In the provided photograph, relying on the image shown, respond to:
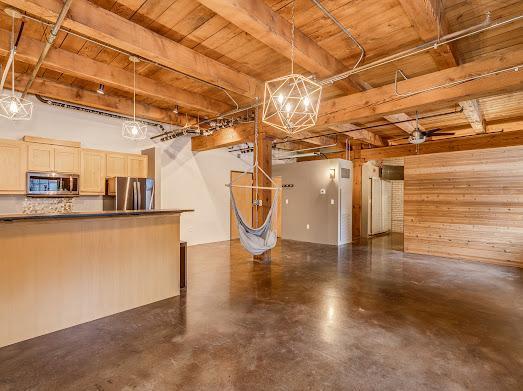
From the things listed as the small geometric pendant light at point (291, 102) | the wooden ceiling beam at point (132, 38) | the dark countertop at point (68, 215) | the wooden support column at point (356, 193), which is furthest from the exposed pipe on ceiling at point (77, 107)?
the wooden support column at point (356, 193)

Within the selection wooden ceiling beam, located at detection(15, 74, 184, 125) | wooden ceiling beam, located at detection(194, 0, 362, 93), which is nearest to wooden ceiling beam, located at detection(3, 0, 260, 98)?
wooden ceiling beam, located at detection(194, 0, 362, 93)

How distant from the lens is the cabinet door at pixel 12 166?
4246 mm

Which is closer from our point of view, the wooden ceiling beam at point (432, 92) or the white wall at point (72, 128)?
the wooden ceiling beam at point (432, 92)

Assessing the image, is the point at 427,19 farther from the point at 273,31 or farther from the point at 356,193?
the point at 356,193

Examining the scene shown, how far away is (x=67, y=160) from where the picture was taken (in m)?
4.87

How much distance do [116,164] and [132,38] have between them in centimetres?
324

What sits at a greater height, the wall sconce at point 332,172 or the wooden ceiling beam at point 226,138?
the wooden ceiling beam at point 226,138

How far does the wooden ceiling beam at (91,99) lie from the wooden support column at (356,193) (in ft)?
17.1

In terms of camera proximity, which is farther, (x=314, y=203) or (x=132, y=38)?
(x=314, y=203)

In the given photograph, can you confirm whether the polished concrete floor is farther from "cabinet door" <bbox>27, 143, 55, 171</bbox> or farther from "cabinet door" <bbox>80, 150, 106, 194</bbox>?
"cabinet door" <bbox>27, 143, 55, 171</bbox>

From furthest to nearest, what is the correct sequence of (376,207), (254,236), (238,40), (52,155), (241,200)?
1. (376,207)
2. (241,200)
3. (52,155)
4. (254,236)
5. (238,40)

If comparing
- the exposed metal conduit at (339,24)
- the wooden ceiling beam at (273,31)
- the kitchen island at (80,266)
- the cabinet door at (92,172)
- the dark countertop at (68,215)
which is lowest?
the kitchen island at (80,266)

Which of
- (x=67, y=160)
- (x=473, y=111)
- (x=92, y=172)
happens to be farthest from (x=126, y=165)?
(x=473, y=111)

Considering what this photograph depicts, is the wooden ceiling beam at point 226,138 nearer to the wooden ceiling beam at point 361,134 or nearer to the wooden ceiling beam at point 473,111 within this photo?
the wooden ceiling beam at point 361,134
